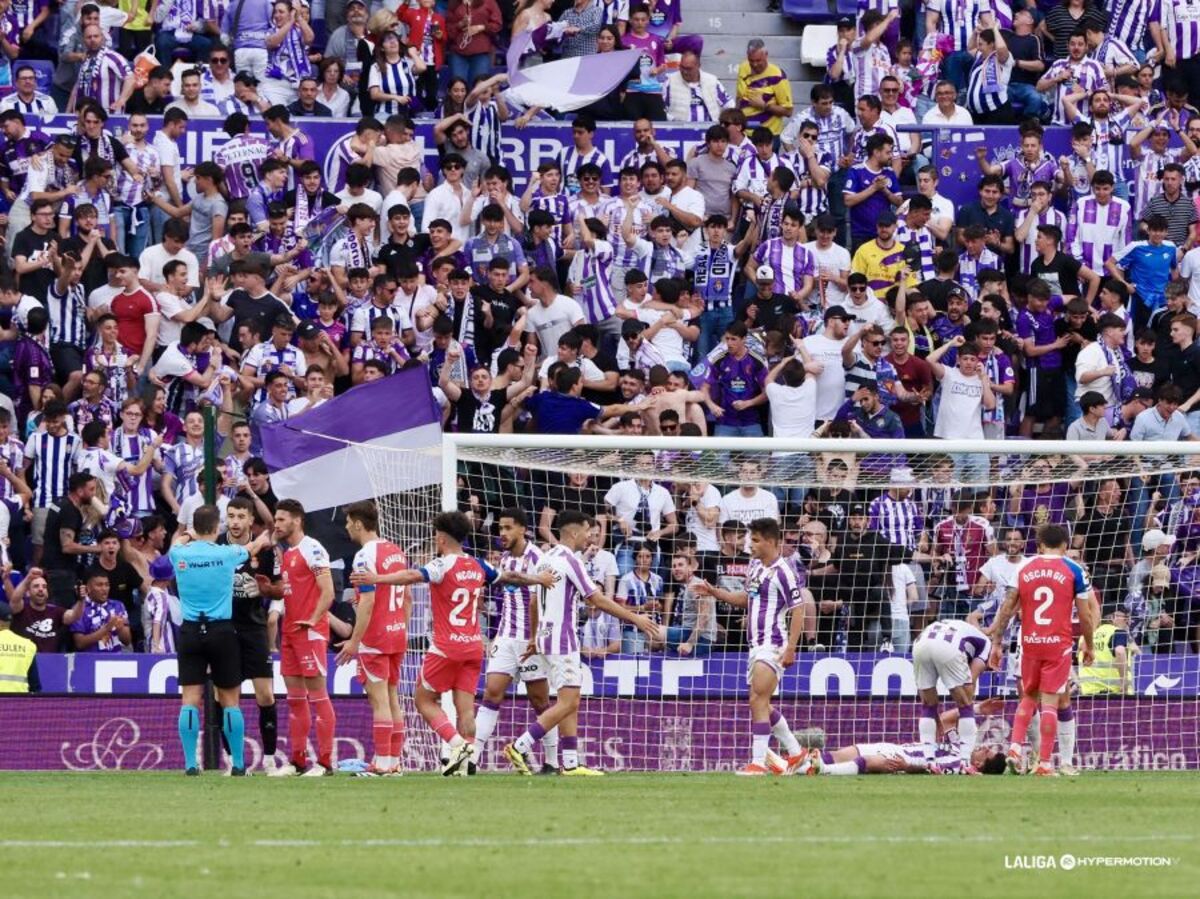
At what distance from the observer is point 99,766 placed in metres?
18.9

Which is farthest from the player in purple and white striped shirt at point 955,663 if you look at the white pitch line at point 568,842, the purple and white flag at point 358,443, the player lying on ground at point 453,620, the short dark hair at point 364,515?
the white pitch line at point 568,842

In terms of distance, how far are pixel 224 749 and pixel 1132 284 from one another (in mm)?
11848

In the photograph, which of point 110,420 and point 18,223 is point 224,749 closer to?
point 110,420

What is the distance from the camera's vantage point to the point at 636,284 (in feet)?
76.4

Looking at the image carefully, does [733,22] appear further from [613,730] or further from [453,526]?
[453,526]

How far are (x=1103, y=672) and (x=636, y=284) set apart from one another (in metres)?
6.65

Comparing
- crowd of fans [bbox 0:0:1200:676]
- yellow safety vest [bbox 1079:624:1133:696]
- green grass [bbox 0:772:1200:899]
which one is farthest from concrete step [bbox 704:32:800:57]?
green grass [bbox 0:772:1200:899]

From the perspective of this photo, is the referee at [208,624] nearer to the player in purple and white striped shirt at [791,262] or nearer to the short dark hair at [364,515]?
the short dark hair at [364,515]

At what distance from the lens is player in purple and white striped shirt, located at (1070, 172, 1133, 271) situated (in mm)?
24938

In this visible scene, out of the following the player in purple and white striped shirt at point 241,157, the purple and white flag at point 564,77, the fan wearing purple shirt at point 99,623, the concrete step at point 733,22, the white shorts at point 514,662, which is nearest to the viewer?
the white shorts at point 514,662

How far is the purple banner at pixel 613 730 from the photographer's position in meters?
18.8

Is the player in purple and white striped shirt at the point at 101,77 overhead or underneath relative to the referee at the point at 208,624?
overhead

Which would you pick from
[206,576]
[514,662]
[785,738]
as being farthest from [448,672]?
[785,738]

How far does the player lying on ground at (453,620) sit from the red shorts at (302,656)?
0.77 meters
